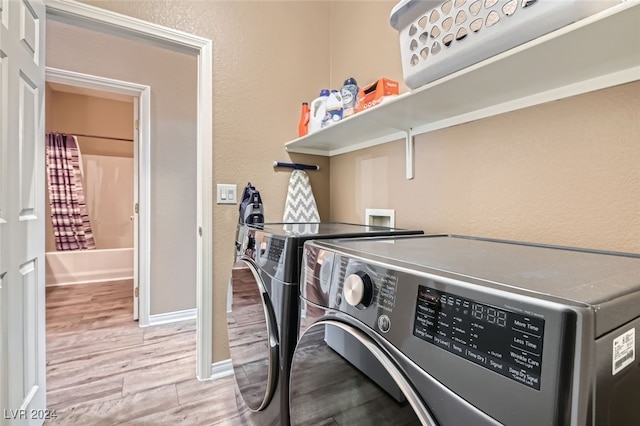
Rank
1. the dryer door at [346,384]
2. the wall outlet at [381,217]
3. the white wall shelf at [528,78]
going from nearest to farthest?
the dryer door at [346,384], the white wall shelf at [528,78], the wall outlet at [381,217]

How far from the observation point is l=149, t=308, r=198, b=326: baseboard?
8.58 ft

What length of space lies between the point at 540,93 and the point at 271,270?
1075 millimetres

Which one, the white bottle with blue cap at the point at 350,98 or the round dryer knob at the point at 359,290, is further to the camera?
the white bottle with blue cap at the point at 350,98

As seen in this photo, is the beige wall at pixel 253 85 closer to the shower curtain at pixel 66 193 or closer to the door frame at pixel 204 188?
the door frame at pixel 204 188

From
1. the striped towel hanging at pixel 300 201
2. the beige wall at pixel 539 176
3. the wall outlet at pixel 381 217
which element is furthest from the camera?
the striped towel hanging at pixel 300 201

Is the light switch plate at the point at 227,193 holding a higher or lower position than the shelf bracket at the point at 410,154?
lower

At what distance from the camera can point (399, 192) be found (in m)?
1.56

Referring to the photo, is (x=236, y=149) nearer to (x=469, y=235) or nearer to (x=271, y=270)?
(x=271, y=270)

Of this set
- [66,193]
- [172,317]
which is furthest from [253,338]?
[66,193]

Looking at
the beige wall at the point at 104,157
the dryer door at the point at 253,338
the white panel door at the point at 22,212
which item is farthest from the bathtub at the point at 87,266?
the dryer door at the point at 253,338

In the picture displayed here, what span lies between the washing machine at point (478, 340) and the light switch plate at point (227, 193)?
1248mm

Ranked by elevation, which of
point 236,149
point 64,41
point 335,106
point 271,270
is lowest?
point 271,270

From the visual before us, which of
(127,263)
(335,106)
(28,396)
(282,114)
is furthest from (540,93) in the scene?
(127,263)

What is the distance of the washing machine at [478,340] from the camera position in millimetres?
326
